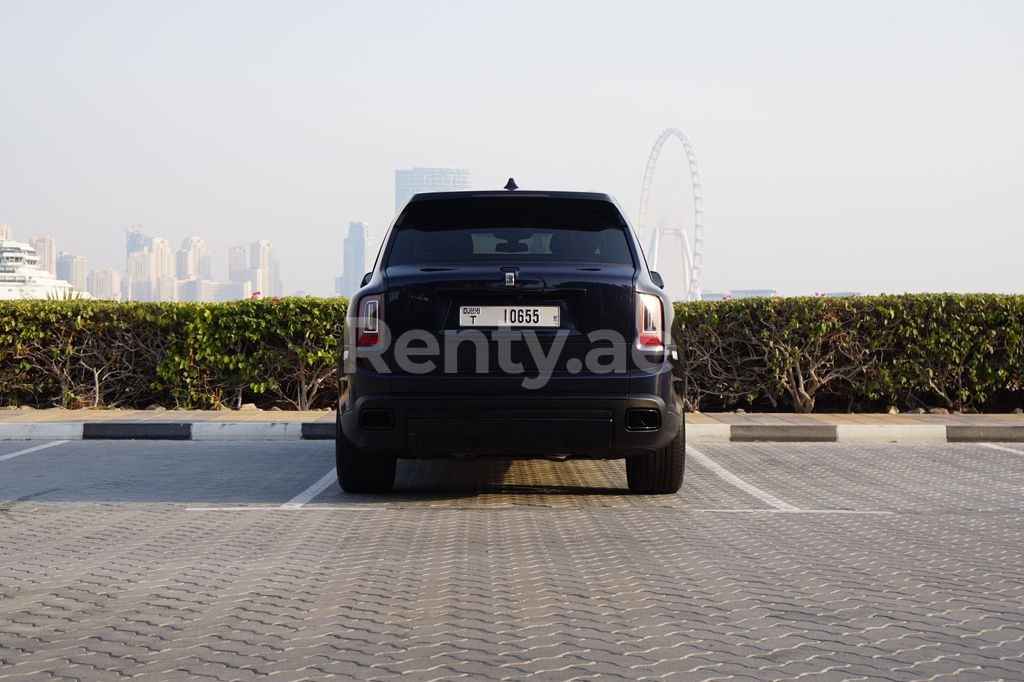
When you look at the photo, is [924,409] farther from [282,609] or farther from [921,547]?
[282,609]

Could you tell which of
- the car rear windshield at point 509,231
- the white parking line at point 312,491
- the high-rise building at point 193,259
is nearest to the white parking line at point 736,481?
the car rear windshield at point 509,231

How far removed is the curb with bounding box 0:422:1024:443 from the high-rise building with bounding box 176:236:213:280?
576 feet

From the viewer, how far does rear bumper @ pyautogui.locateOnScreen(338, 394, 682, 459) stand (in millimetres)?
6246

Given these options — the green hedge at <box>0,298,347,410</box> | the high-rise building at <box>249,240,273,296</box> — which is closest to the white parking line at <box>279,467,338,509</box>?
the green hedge at <box>0,298,347,410</box>

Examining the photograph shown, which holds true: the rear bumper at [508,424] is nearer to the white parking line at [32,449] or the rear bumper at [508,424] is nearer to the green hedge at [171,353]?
the white parking line at [32,449]

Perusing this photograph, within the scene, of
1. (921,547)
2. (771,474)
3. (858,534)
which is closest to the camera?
(921,547)

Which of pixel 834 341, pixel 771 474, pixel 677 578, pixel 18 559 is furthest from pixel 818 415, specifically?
pixel 18 559

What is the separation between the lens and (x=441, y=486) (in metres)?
7.77

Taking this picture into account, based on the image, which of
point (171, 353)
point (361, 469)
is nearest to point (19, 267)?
point (171, 353)

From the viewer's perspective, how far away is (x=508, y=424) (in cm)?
624

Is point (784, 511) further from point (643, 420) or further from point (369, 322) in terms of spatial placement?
point (369, 322)

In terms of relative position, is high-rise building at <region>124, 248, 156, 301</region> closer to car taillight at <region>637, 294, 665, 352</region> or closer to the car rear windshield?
the car rear windshield

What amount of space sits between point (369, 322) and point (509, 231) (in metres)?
1.03

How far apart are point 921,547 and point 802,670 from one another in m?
2.42
